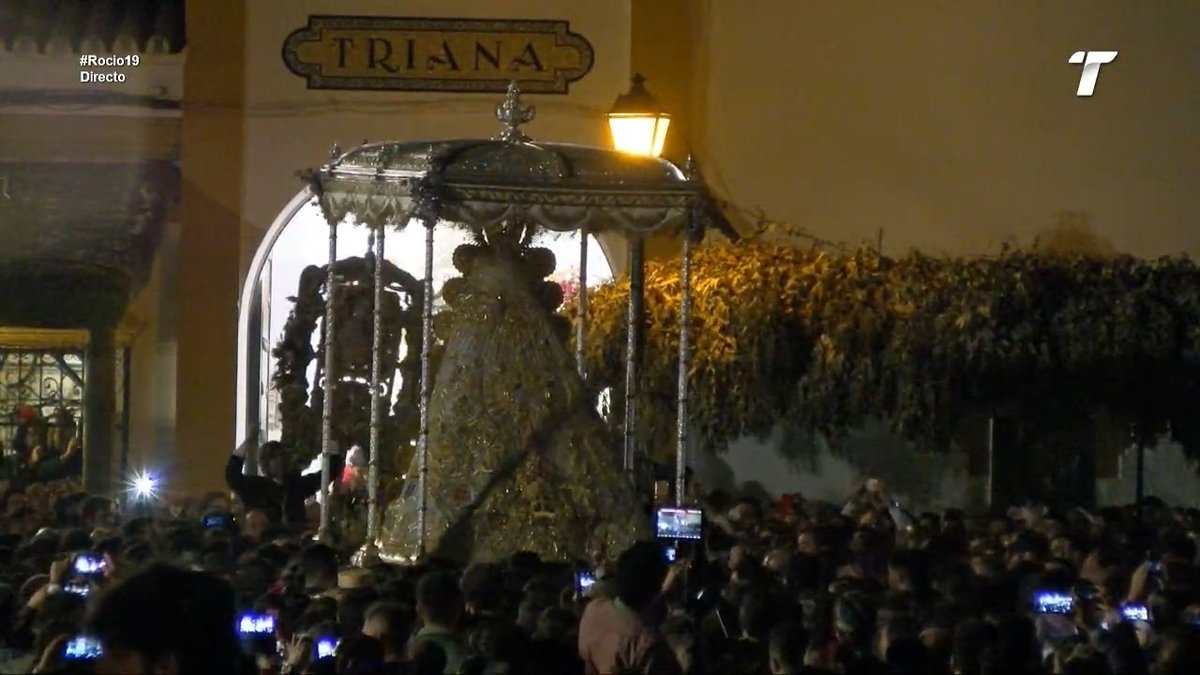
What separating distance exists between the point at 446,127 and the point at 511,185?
788 cm

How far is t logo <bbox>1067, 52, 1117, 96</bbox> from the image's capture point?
68.8 feet

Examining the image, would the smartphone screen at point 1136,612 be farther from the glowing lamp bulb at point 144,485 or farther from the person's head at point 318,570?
the glowing lamp bulb at point 144,485

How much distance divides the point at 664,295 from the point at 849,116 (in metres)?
3.54

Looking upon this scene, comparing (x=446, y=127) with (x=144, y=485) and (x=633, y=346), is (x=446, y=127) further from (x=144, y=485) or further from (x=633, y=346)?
(x=633, y=346)

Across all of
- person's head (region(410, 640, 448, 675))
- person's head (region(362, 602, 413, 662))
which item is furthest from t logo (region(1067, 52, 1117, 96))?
person's head (region(410, 640, 448, 675))

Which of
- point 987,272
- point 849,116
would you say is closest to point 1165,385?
point 987,272

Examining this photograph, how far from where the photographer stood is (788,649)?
8672 millimetres

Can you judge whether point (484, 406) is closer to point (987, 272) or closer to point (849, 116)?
point (987, 272)

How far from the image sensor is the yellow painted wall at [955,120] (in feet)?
68.4

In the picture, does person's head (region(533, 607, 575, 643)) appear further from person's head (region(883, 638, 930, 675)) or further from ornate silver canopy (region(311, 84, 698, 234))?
ornate silver canopy (region(311, 84, 698, 234))

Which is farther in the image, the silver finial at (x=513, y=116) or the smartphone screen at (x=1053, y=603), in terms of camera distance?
the silver finial at (x=513, y=116)

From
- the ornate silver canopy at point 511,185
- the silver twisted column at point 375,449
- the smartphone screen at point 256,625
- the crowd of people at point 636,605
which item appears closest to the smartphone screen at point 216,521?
the crowd of people at point 636,605

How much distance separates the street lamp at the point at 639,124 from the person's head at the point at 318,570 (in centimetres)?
505

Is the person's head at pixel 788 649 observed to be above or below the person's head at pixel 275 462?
below
